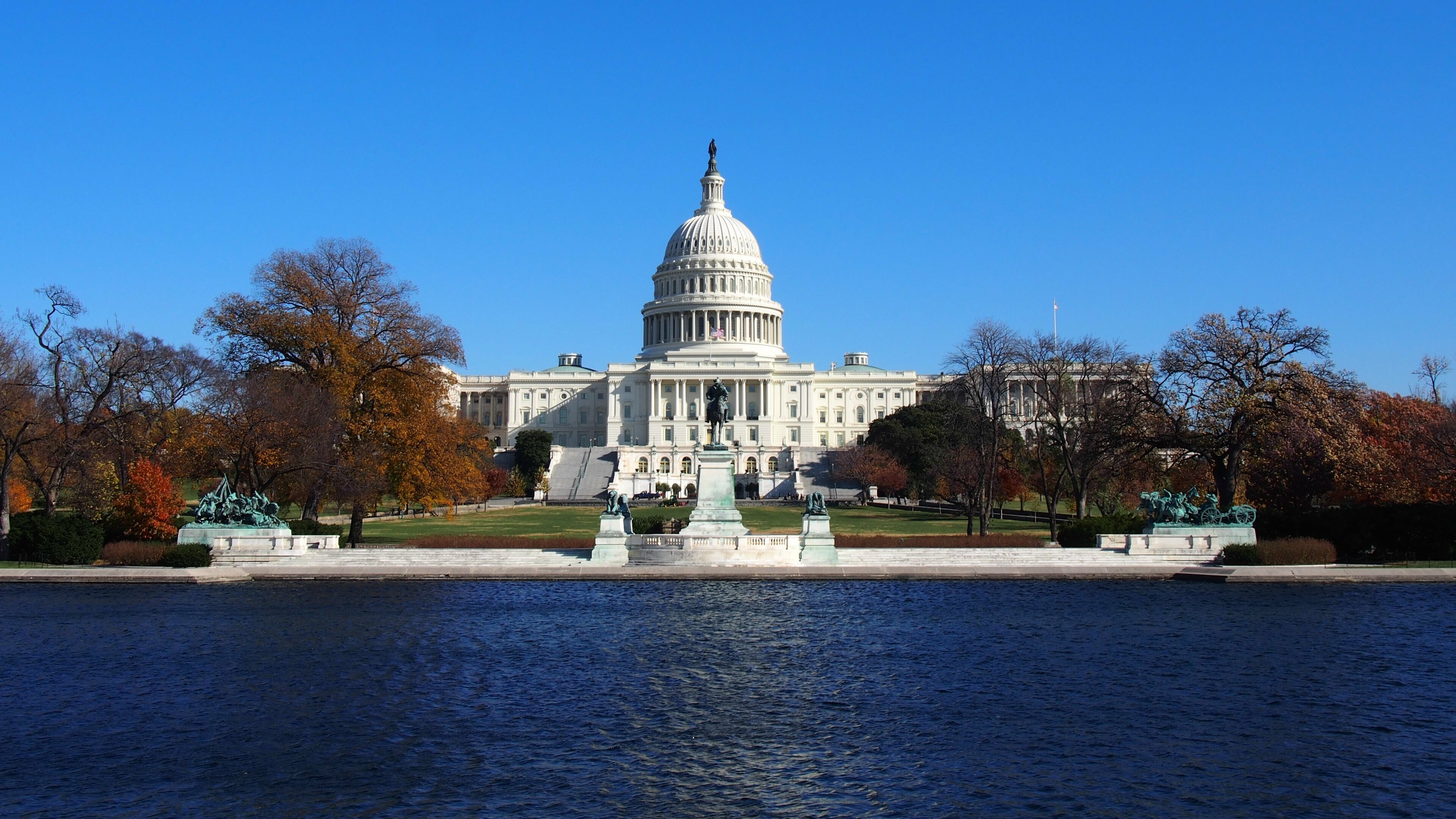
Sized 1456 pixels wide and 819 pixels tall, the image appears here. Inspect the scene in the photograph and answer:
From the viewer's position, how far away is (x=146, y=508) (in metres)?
39.8

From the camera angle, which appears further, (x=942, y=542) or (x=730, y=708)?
(x=942, y=542)

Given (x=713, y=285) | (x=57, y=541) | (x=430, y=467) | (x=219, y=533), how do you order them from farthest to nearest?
1. (x=713, y=285)
2. (x=430, y=467)
3. (x=219, y=533)
4. (x=57, y=541)

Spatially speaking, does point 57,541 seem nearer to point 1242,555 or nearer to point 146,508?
point 146,508

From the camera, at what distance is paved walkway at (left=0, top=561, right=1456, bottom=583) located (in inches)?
1319

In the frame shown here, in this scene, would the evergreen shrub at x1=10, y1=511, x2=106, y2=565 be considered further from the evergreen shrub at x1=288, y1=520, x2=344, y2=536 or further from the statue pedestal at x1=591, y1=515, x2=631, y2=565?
the statue pedestal at x1=591, y1=515, x2=631, y2=565

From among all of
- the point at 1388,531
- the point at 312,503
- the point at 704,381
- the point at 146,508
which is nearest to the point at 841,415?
the point at 704,381

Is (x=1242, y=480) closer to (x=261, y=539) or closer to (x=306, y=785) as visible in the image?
(x=261, y=539)

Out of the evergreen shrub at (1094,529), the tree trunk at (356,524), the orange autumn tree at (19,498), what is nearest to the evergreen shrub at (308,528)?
the tree trunk at (356,524)

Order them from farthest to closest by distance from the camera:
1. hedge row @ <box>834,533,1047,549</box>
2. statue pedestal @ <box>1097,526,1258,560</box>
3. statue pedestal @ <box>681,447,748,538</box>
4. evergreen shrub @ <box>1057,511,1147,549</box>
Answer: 1. evergreen shrub @ <box>1057,511,1147,549</box>
2. hedge row @ <box>834,533,1047,549</box>
3. statue pedestal @ <box>681,447,748,538</box>
4. statue pedestal @ <box>1097,526,1258,560</box>

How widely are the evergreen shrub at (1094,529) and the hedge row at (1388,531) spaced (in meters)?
4.93

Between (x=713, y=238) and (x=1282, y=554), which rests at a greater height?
(x=713, y=238)

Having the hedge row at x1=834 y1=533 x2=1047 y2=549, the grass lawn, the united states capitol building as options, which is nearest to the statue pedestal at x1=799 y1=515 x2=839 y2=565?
the hedge row at x1=834 y1=533 x2=1047 y2=549

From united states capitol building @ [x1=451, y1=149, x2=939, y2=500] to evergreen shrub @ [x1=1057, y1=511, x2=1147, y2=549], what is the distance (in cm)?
9159

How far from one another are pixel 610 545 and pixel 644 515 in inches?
919
